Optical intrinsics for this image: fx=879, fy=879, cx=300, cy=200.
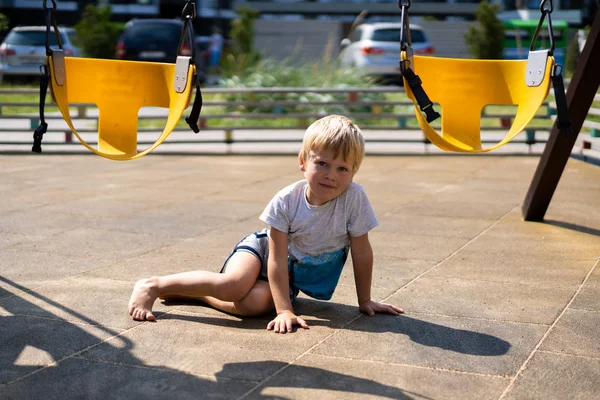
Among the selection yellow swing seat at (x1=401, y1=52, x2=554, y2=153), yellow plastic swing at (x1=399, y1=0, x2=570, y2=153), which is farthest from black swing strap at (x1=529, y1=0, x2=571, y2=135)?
yellow swing seat at (x1=401, y1=52, x2=554, y2=153)

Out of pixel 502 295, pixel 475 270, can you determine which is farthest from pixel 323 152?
pixel 475 270

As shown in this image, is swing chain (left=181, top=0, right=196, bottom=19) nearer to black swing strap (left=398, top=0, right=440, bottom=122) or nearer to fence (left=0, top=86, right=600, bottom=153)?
black swing strap (left=398, top=0, right=440, bottom=122)

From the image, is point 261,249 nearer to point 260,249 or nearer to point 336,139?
point 260,249

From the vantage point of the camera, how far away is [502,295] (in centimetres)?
460

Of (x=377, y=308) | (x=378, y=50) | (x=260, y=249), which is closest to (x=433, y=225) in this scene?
(x=377, y=308)

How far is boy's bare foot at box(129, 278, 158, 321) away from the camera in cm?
405

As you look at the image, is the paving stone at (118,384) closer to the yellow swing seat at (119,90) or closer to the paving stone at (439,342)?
the paving stone at (439,342)

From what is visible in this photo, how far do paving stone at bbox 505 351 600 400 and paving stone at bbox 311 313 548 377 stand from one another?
78mm

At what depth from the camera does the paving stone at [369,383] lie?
10.2 ft

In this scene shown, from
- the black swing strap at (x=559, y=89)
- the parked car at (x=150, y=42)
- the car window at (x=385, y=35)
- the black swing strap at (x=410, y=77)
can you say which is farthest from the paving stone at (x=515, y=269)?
the parked car at (x=150, y=42)

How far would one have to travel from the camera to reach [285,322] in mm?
3906

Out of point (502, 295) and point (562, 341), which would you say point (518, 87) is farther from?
point (562, 341)

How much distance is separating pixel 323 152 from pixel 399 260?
1.76 m

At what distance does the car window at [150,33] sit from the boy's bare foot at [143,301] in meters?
18.7
